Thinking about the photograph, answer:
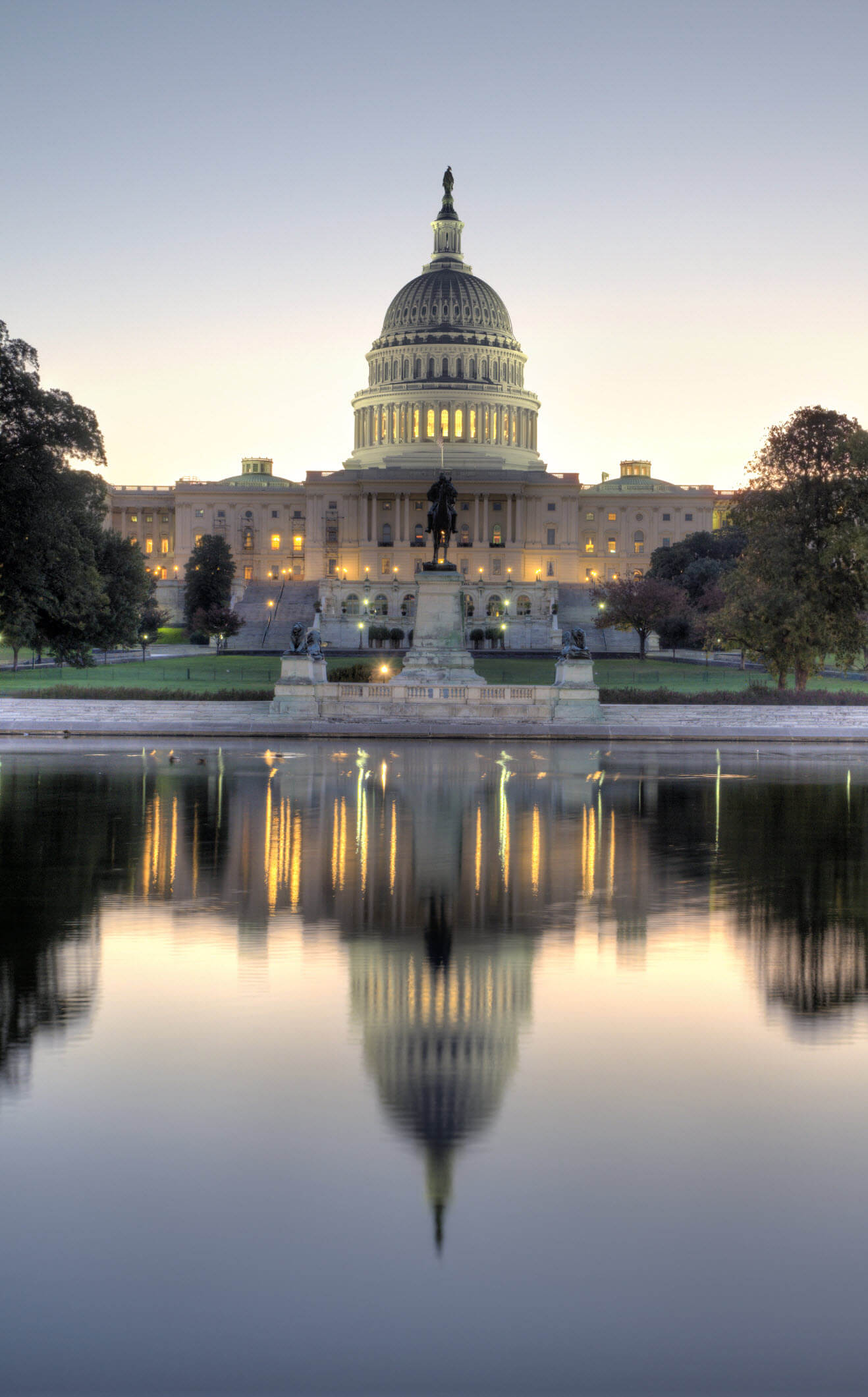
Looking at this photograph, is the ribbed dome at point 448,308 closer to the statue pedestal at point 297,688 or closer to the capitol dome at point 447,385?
the capitol dome at point 447,385

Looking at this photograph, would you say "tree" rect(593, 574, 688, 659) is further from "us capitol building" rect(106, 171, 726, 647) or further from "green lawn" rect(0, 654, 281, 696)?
"us capitol building" rect(106, 171, 726, 647)

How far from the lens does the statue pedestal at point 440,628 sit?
163ft

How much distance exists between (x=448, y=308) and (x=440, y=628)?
13328cm

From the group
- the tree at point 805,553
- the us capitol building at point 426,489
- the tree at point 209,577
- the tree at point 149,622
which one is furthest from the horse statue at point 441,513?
the us capitol building at point 426,489

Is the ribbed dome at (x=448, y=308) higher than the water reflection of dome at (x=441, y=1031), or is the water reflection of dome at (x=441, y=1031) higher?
the ribbed dome at (x=448, y=308)

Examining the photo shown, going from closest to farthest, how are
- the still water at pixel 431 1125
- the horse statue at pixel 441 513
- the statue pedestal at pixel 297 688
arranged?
1. the still water at pixel 431 1125
2. the statue pedestal at pixel 297 688
3. the horse statue at pixel 441 513

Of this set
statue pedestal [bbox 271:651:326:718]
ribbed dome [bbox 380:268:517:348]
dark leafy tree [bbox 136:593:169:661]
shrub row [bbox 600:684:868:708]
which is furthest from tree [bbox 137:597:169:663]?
ribbed dome [bbox 380:268:517:348]

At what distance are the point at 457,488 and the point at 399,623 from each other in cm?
4461

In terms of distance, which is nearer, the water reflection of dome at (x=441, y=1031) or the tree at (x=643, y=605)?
the water reflection of dome at (x=441, y=1031)

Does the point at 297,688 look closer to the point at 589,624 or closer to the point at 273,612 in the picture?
the point at 273,612

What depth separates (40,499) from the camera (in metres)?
46.3

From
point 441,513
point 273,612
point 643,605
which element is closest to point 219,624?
point 273,612

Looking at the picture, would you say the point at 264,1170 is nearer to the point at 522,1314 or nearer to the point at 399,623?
the point at 522,1314

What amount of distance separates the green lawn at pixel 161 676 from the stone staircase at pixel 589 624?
2838cm
